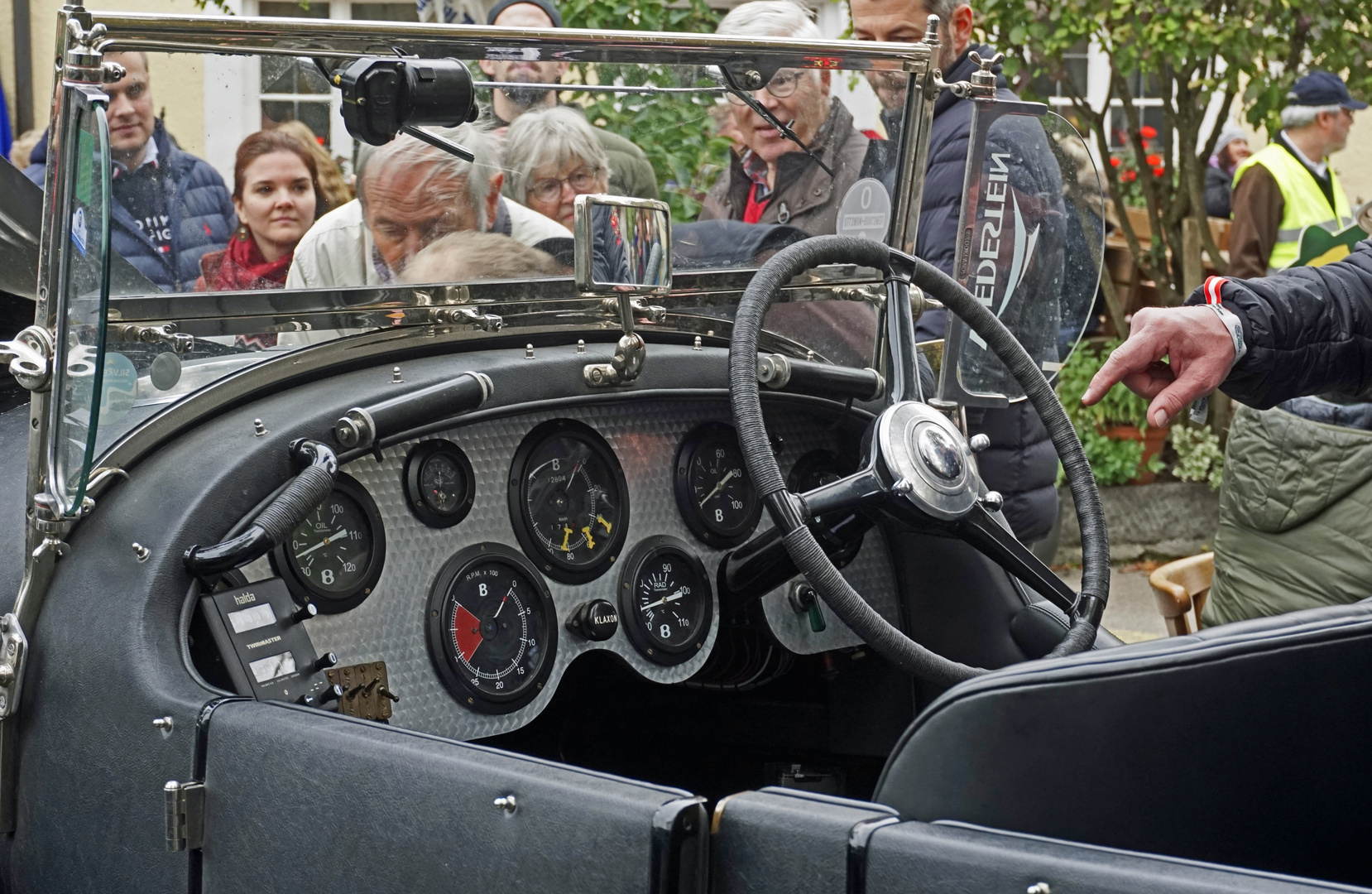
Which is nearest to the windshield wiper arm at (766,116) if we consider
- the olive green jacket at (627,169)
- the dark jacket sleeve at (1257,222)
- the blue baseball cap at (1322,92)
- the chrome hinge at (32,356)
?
the olive green jacket at (627,169)

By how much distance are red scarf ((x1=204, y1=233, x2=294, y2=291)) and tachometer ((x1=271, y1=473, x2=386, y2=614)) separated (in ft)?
1.05

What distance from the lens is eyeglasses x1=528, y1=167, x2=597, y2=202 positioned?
260cm

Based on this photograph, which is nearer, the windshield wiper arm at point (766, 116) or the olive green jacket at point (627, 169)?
the olive green jacket at point (627, 169)

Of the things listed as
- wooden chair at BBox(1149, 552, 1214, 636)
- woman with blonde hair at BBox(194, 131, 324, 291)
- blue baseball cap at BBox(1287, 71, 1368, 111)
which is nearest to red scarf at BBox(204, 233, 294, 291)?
woman with blonde hair at BBox(194, 131, 324, 291)

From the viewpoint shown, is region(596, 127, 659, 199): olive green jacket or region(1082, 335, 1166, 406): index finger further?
region(596, 127, 659, 199): olive green jacket

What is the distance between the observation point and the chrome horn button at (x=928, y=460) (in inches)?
94.0

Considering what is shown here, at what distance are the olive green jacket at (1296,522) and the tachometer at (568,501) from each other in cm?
187

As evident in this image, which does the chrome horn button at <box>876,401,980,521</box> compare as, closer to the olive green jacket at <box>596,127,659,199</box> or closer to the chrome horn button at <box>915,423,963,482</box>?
the chrome horn button at <box>915,423,963,482</box>

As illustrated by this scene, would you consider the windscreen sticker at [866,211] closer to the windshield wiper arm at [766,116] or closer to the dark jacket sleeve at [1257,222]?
the windshield wiper arm at [766,116]

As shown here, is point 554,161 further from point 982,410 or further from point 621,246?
point 982,410

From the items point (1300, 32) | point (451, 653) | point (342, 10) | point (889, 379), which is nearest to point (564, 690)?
point (451, 653)

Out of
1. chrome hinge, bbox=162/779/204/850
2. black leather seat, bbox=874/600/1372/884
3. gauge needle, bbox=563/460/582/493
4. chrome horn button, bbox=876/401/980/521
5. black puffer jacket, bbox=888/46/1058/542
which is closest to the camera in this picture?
black leather seat, bbox=874/600/1372/884

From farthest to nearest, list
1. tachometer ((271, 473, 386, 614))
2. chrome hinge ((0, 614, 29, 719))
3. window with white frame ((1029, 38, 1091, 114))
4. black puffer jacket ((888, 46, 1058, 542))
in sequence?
window with white frame ((1029, 38, 1091, 114)) < black puffer jacket ((888, 46, 1058, 542)) < tachometer ((271, 473, 386, 614)) < chrome hinge ((0, 614, 29, 719))

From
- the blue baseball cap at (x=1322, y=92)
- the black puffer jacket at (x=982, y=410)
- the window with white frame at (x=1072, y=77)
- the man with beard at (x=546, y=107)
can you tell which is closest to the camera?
the man with beard at (x=546, y=107)
